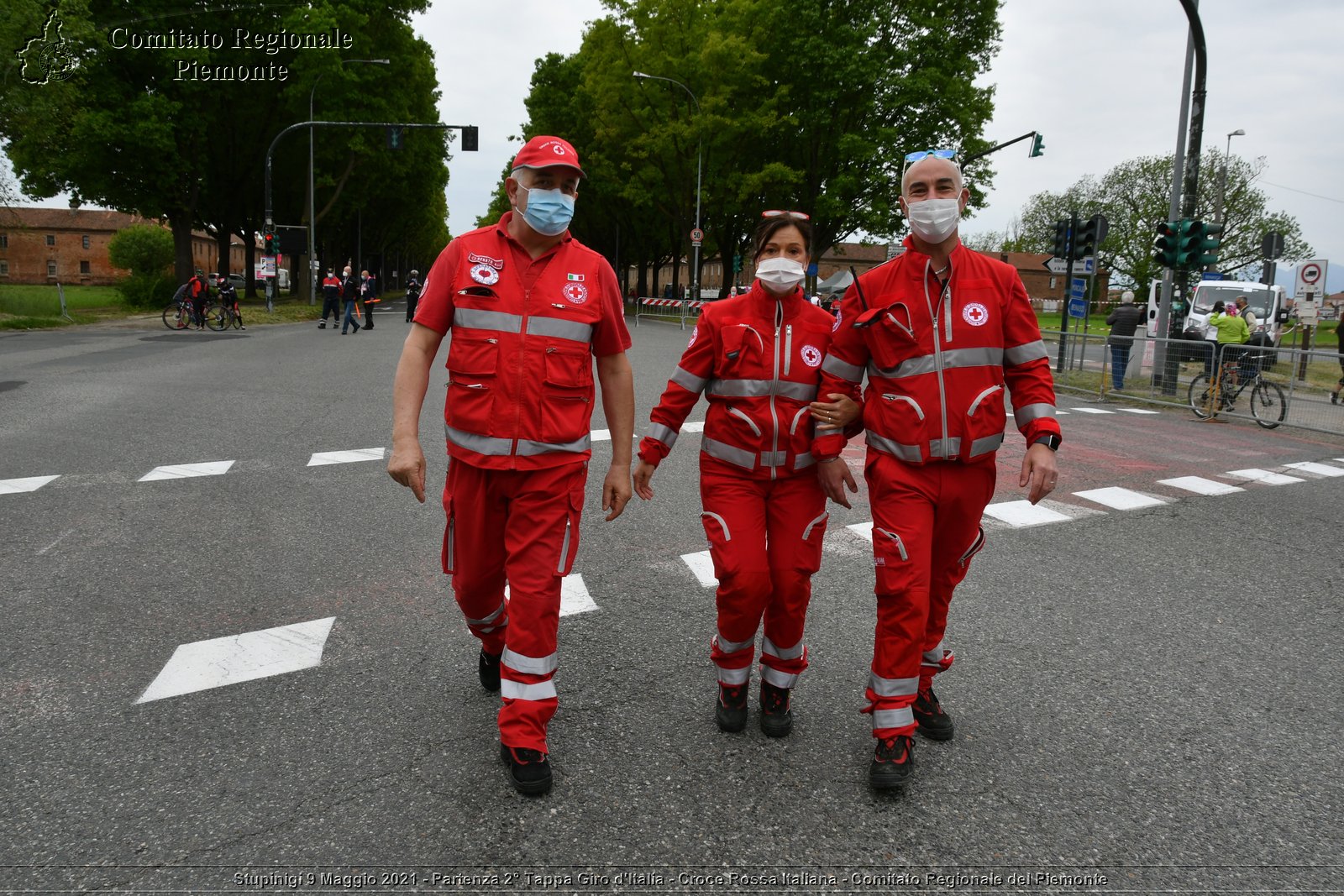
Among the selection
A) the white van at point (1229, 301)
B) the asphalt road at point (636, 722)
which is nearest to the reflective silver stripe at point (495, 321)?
the asphalt road at point (636, 722)

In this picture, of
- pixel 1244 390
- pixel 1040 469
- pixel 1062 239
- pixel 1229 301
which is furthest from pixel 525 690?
pixel 1229 301

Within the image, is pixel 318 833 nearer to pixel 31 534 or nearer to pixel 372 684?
pixel 372 684

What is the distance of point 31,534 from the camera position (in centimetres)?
556

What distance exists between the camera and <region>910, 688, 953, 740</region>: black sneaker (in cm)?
335

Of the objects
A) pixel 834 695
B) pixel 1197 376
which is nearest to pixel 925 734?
pixel 834 695

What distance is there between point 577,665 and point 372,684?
2.59 ft

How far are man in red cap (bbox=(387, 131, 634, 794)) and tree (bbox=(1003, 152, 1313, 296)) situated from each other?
207 feet

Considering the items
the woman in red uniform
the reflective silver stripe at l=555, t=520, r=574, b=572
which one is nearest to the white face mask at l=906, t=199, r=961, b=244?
the woman in red uniform

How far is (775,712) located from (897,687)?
0.52 metres

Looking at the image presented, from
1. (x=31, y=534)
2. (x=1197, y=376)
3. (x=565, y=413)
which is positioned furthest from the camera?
(x=1197, y=376)

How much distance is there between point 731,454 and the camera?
3328mm

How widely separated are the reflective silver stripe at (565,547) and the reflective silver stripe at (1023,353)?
153 cm

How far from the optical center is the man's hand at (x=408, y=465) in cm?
308

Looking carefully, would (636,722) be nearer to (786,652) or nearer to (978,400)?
(786,652)
